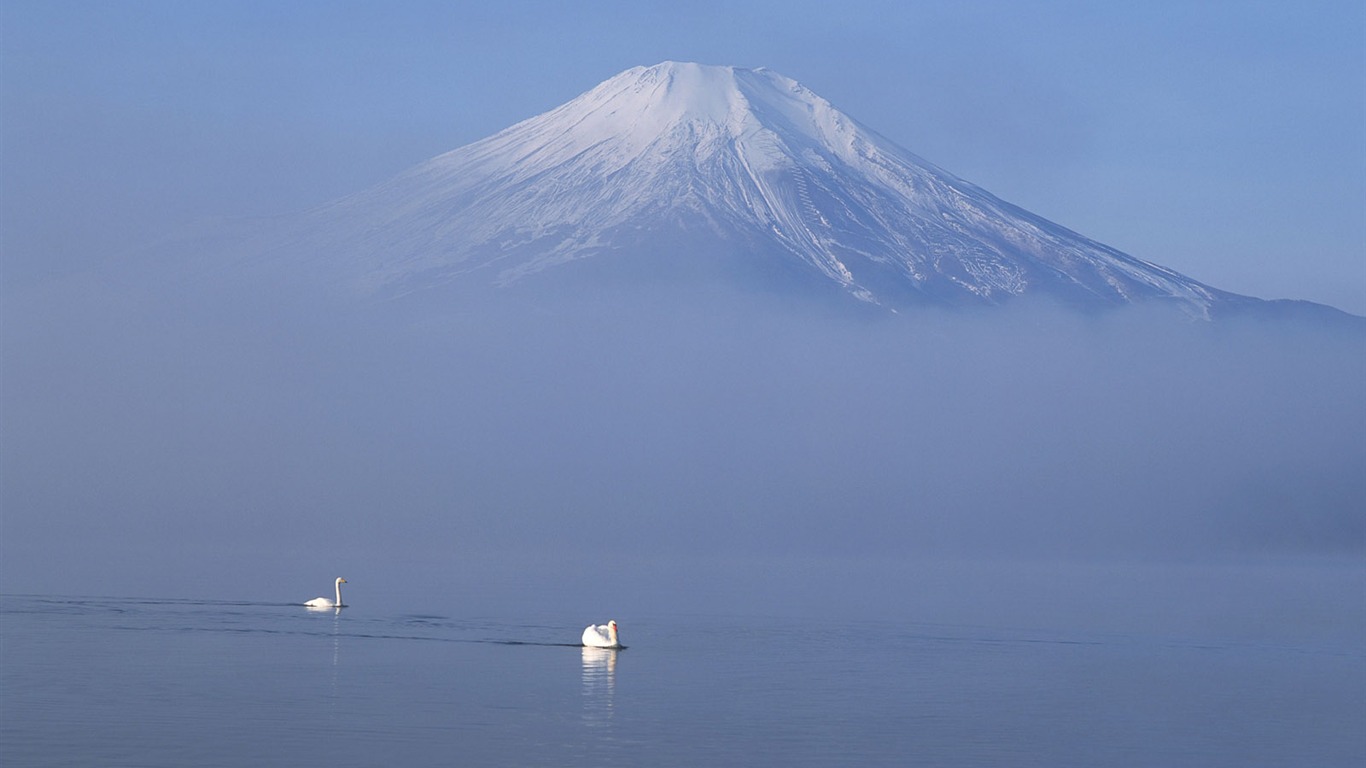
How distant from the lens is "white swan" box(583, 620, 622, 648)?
31484 mm

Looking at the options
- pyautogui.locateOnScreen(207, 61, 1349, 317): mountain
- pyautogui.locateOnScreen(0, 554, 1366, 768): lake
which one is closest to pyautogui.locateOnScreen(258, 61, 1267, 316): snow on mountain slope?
pyautogui.locateOnScreen(207, 61, 1349, 317): mountain

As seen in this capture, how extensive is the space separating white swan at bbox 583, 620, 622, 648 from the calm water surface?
0.85 feet

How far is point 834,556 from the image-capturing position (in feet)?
296

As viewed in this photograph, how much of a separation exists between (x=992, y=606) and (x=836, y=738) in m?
24.5

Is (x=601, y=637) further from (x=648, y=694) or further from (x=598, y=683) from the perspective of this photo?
(x=648, y=694)

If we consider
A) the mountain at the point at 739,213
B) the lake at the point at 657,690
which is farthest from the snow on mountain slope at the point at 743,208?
the lake at the point at 657,690

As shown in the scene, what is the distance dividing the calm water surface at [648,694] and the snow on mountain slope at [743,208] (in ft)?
313

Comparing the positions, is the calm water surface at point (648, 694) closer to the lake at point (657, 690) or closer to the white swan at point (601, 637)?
the lake at point (657, 690)

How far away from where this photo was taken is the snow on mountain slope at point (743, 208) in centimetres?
13062

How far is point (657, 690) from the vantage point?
2617 centimetres

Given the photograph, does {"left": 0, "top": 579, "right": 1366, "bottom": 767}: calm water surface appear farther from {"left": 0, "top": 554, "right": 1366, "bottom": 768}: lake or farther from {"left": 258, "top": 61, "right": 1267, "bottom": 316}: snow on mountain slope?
{"left": 258, "top": 61, "right": 1267, "bottom": 316}: snow on mountain slope

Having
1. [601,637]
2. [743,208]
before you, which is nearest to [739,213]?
[743,208]

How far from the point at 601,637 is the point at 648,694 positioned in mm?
6003

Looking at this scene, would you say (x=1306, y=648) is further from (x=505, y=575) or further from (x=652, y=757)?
(x=505, y=575)
